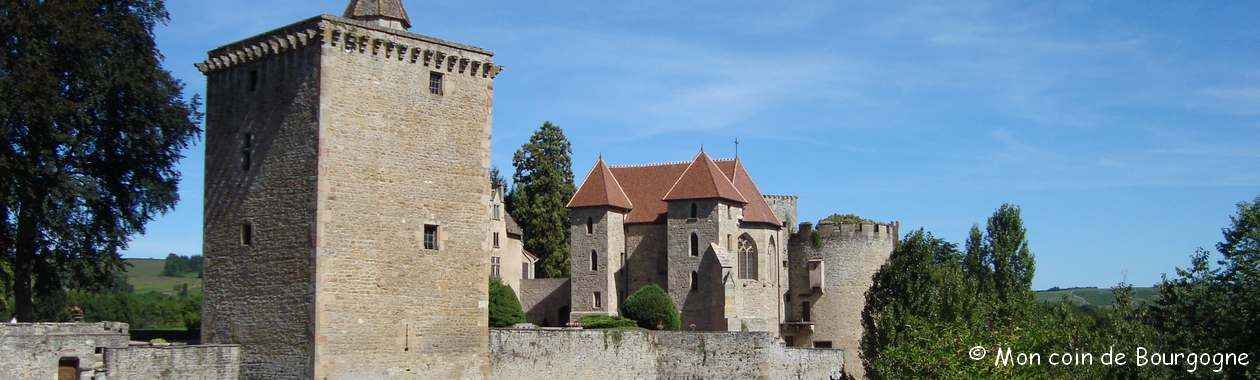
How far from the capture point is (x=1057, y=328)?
39.6m

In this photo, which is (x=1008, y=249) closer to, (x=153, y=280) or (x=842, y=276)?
(x=842, y=276)

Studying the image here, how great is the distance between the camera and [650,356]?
3688cm

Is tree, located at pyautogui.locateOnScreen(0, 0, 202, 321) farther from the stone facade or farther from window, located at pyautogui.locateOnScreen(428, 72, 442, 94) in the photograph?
window, located at pyautogui.locateOnScreen(428, 72, 442, 94)

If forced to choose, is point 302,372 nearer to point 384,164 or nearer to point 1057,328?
point 384,164

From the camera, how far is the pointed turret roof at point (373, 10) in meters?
30.1

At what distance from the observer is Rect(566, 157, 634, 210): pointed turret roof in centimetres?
5191

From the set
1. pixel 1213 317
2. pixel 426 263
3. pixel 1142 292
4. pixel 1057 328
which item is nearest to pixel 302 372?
pixel 426 263

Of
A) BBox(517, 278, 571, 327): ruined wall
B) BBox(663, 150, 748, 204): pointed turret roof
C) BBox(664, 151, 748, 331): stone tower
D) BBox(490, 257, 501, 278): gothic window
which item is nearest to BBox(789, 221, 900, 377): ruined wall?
BBox(664, 151, 748, 331): stone tower

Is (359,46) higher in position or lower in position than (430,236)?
higher

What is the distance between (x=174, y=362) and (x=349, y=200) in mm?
4836

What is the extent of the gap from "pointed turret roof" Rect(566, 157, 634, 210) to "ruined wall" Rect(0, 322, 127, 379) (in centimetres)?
2679

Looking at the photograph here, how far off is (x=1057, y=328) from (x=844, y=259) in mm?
A: 11823

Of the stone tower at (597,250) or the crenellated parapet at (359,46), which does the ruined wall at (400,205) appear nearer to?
the crenellated parapet at (359,46)

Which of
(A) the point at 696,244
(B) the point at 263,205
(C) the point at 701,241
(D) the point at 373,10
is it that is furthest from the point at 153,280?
(B) the point at 263,205
